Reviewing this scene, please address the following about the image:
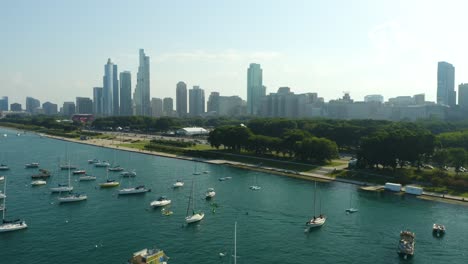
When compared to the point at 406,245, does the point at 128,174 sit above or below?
above

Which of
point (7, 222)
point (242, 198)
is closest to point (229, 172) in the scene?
point (242, 198)

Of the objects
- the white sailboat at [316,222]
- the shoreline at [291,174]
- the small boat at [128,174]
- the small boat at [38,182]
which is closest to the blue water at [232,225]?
the white sailboat at [316,222]

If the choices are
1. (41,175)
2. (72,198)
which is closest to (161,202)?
(72,198)

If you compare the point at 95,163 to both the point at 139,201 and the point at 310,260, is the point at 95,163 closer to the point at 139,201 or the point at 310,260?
the point at 139,201

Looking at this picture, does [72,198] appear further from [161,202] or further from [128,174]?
[128,174]

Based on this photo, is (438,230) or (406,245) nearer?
(406,245)

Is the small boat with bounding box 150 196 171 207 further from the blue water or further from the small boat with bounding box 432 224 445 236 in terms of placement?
the small boat with bounding box 432 224 445 236
